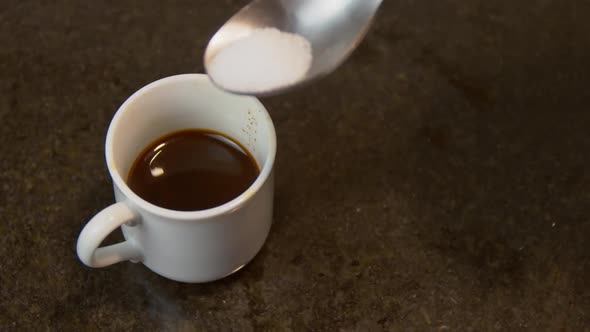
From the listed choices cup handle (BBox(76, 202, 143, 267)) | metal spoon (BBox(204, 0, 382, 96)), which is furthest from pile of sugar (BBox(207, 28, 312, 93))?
cup handle (BBox(76, 202, 143, 267))

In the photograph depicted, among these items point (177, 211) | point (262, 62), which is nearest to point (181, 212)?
point (177, 211)

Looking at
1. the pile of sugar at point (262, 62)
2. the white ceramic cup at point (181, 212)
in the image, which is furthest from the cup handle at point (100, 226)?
the pile of sugar at point (262, 62)

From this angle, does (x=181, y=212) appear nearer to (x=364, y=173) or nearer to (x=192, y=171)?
(x=192, y=171)

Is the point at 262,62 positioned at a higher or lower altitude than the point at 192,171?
higher

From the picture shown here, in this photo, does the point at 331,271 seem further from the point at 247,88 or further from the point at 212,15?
the point at 212,15

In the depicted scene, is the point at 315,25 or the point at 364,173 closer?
the point at 315,25
